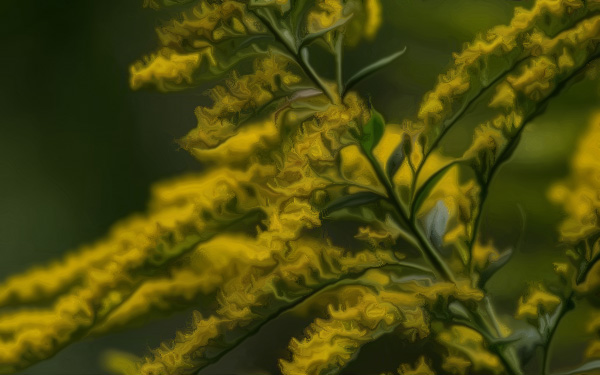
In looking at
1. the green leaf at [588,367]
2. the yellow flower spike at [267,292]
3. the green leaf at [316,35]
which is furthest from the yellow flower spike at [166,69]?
the green leaf at [588,367]

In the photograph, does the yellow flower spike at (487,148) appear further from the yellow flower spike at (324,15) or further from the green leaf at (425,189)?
the yellow flower spike at (324,15)

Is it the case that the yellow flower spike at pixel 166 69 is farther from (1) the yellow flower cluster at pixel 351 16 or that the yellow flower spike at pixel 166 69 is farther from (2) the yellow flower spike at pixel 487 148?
(2) the yellow flower spike at pixel 487 148

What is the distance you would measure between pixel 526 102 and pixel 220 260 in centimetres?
38

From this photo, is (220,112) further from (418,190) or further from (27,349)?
(27,349)

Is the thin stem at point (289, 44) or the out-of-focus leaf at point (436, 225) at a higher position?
the thin stem at point (289, 44)

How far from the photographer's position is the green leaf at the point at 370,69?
2.53 ft

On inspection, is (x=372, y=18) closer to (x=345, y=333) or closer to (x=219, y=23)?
(x=219, y=23)

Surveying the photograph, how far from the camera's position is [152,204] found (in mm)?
825

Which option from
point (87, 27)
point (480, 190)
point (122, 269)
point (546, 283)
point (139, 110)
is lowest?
point (546, 283)

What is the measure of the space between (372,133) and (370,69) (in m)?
0.09

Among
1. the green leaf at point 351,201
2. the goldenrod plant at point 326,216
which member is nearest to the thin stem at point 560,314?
the goldenrod plant at point 326,216

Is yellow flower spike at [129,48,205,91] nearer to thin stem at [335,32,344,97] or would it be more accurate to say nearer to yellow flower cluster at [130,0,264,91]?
yellow flower cluster at [130,0,264,91]

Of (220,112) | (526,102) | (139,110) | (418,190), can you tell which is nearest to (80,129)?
(139,110)

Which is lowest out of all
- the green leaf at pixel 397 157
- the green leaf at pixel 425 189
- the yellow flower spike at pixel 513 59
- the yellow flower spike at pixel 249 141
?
the green leaf at pixel 425 189
